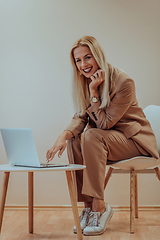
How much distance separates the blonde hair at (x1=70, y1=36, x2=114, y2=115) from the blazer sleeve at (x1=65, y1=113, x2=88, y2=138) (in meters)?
0.04

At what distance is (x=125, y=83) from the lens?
1752mm

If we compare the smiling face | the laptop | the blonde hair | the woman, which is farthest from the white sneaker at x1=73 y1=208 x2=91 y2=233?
the smiling face

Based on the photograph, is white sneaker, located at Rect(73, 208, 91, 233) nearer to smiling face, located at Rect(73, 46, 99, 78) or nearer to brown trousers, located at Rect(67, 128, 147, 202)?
brown trousers, located at Rect(67, 128, 147, 202)

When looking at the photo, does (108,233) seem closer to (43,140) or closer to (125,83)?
(125,83)

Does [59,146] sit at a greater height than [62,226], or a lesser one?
greater

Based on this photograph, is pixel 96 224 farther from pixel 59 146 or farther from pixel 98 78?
pixel 98 78

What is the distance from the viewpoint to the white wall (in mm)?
2406

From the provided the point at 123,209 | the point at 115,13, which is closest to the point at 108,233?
the point at 123,209

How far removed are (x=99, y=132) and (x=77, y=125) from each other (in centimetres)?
22

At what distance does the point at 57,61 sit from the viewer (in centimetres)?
246

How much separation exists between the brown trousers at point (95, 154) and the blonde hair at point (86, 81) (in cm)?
19

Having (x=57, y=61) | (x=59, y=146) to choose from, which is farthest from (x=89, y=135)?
(x=57, y=61)

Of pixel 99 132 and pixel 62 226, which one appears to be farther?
pixel 62 226

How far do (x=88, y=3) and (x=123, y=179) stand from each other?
140 cm
